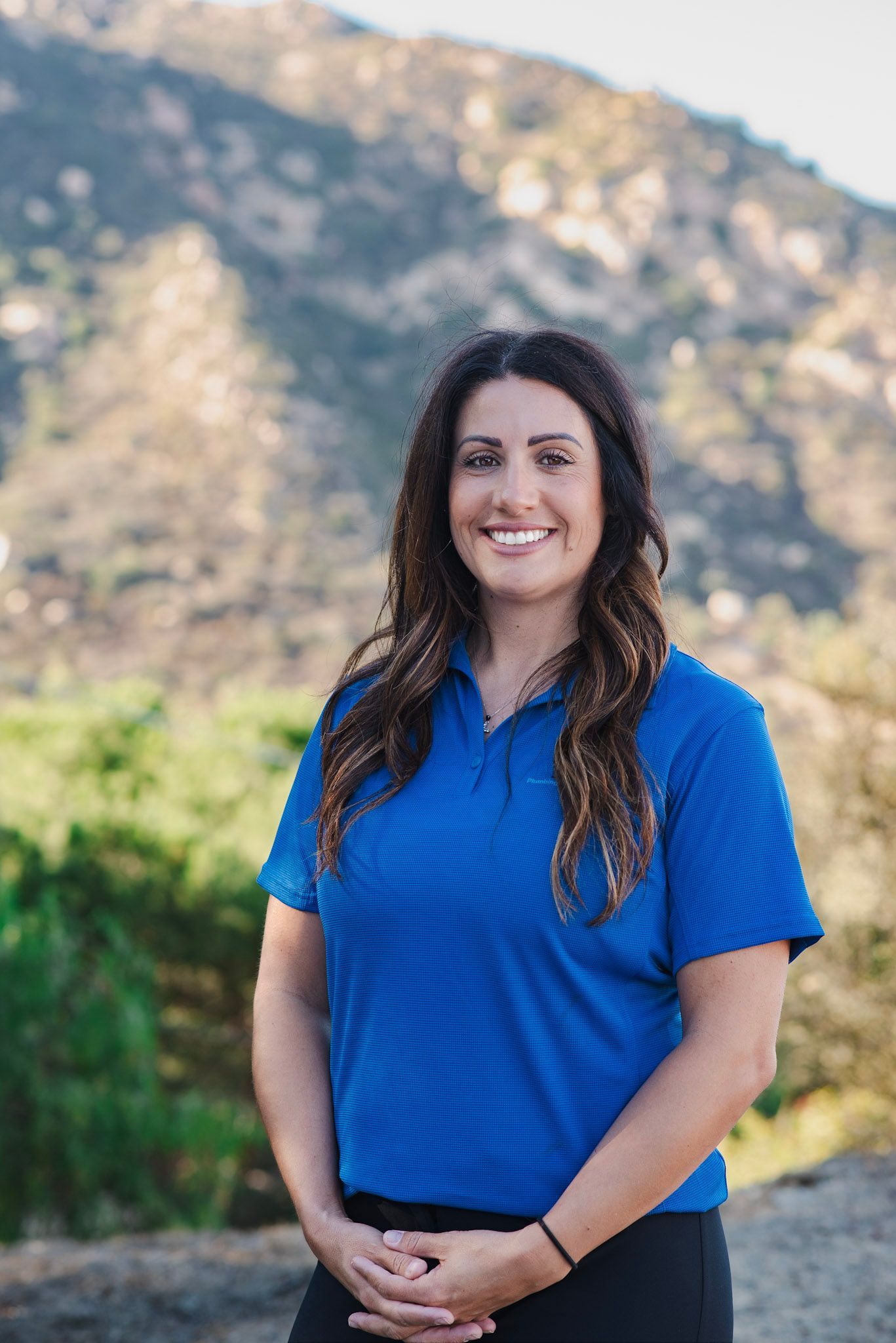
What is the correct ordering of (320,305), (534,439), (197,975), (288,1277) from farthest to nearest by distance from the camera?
(320,305) < (197,975) < (288,1277) < (534,439)

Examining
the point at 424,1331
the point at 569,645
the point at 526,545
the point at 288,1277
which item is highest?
the point at 526,545

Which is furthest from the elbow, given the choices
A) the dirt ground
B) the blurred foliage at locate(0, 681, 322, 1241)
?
the blurred foliage at locate(0, 681, 322, 1241)

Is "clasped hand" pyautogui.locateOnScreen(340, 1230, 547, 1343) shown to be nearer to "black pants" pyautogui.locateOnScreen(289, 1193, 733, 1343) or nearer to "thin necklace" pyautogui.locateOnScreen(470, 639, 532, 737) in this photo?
"black pants" pyautogui.locateOnScreen(289, 1193, 733, 1343)

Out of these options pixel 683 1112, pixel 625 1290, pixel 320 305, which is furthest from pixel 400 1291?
pixel 320 305

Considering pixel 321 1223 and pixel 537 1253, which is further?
pixel 321 1223

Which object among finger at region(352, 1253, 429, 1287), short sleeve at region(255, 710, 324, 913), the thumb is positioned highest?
short sleeve at region(255, 710, 324, 913)

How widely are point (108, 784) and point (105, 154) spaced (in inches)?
1799

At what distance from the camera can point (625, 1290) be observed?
1.35m

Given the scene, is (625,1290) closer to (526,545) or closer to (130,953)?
(526,545)

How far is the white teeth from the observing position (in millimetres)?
1551

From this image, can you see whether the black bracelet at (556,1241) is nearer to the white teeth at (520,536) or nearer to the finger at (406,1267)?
the finger at (406,1267)

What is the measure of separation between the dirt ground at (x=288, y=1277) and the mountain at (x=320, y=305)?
17986mm

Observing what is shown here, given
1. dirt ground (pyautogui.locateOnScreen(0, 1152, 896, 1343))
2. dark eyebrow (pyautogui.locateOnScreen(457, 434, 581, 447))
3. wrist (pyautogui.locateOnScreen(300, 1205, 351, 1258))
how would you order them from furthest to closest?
dirt ground (pyautogui.locateOnScreen(0, 1152, 896, 1343)) < dark eyebrow (pyautogui.locateOnScreen(457, 434, 581, 447)) < wrist (pyautogui.locateOnScreen(300, 1205, 351, 1258))

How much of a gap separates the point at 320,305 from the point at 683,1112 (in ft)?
155
